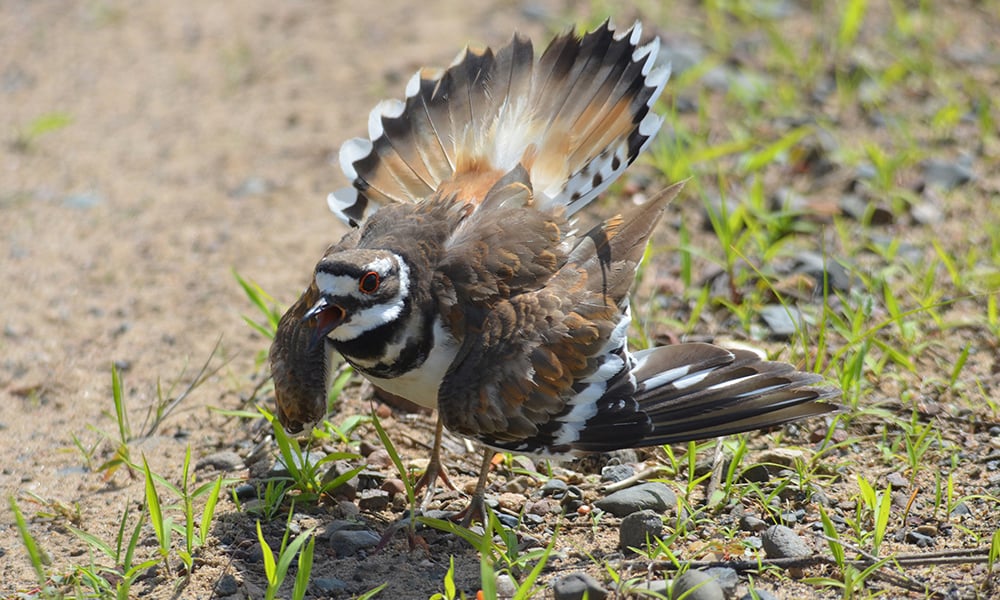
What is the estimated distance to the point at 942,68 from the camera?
875 cm

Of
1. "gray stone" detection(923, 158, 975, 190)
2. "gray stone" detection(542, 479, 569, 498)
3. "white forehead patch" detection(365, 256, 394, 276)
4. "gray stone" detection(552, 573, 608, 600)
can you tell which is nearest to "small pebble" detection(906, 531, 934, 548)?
"gray stone" detection(552, 573, 608, 600)

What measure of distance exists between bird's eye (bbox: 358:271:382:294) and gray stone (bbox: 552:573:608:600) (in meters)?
1.34

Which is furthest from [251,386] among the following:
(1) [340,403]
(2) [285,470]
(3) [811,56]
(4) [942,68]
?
(4) [942,68]

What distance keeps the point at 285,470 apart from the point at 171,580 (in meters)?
0.78

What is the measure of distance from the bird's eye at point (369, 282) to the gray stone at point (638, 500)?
1355 millimetres

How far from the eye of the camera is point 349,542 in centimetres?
486

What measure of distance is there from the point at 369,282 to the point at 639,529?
1.45 m

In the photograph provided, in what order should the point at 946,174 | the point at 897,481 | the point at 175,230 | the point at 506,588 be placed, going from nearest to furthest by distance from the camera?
the point at 506,588
the point at 897,481
the point at 946,174
the point at 175,230

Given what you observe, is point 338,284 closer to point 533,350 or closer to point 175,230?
point 533,350

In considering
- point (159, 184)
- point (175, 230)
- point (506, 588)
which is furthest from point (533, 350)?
point (159, 184)

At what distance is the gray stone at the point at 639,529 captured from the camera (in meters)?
4.76

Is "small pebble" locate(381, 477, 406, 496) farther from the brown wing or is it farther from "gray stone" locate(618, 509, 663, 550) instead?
"gray stone" locate(618, 509, 663, 550)

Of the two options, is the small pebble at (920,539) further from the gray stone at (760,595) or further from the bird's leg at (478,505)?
the bird's leg at (478,505)

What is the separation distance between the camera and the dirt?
5.04 metres
